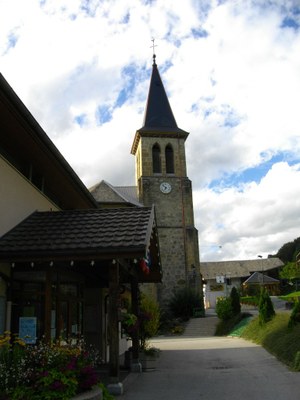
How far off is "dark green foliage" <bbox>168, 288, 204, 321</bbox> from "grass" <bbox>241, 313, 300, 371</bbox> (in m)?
11.9

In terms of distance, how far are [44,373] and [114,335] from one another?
230cm

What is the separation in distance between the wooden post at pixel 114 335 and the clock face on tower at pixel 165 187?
1190 inches

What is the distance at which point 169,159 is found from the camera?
133 ft

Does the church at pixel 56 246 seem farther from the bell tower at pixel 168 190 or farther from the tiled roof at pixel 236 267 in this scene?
the tiled roof at pixel 236 267

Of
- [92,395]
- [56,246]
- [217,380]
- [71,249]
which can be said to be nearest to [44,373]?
[92,395]

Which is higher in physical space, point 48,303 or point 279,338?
point 48,303

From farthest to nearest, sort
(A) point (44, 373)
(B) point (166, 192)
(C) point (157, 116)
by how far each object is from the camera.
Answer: (C) point (157, 116) → (B) point (166, 192) → (A) point (44, 373)

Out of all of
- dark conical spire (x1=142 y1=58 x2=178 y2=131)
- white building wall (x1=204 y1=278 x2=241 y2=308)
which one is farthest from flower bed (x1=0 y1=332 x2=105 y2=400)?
white building wall (x1=204 y1=278 x2=241 y2=308)

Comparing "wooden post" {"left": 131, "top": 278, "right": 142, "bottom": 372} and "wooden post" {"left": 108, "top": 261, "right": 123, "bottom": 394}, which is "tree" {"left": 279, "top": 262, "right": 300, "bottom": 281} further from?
"wooden post" {"left": 108, "top": 261, "right": 123, "bottom": 394}

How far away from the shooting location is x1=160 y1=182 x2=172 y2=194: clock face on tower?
127 ft

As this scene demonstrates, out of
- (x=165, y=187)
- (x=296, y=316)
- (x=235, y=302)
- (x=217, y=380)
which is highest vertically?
(x=165, y=187)

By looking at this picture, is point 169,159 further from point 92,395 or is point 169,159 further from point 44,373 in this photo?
point 44,373

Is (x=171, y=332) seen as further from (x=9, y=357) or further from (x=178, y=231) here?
(x=9, y=357)

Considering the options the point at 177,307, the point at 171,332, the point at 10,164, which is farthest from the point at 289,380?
the point at 177,307
